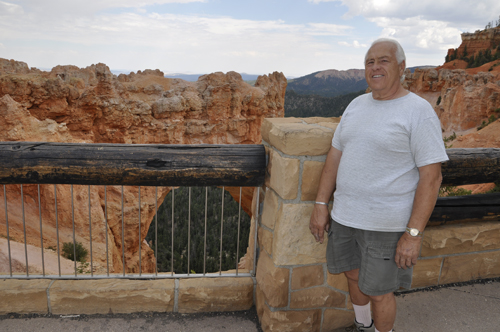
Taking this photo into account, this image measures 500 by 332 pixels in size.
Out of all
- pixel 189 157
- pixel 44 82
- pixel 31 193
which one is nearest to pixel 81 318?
pixel 189 157

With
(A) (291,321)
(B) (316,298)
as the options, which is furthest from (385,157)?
(A) (291,321)

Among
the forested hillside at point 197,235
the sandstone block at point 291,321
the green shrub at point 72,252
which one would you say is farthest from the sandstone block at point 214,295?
the forested hillside at point 197,235

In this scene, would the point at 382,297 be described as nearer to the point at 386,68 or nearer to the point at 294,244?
the point at 294,244

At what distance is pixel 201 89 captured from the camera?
1895 cm

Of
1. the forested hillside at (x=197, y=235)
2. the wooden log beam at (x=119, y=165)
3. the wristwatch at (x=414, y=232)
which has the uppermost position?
the wooden log beam at (x=119, y=165)

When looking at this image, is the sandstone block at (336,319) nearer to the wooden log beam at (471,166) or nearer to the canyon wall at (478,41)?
the wooden log beam at (471,166)

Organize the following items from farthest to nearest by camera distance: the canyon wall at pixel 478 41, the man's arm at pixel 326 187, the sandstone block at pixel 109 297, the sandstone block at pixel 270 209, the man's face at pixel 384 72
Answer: the canyon wall at pixel 478 41 → the sandstone block at pixel 109 297 → the sandstone block at pixel 270 209 → the man's arm at pixel 326 187 → the man's face at pixel 384 72

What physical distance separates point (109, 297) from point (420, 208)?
2.15 meters

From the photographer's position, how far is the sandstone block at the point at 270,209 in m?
2.23

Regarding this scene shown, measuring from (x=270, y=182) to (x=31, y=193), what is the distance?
10449 millimetres

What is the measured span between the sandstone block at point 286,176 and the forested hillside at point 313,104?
171 ft

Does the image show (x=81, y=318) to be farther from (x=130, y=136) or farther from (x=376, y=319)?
(x=130, y=136)

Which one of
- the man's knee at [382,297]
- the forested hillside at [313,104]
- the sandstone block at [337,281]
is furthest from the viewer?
the forested hillside at [313,104]

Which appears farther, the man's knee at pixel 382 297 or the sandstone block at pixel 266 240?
the sandstone block at pixel 266 240
